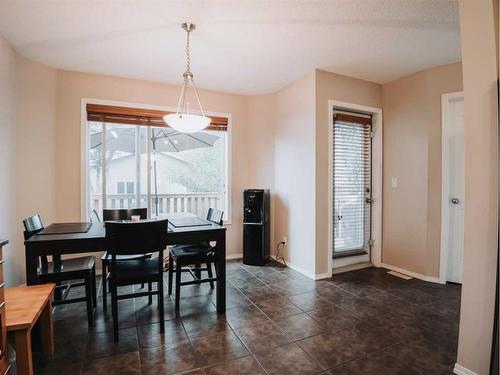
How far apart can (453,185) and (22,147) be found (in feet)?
16.1

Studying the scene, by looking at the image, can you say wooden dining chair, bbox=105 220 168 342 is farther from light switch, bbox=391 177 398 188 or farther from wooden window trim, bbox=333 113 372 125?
light switch, bbox=391 177 398 188

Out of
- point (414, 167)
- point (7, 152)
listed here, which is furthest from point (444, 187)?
point (7, 152)

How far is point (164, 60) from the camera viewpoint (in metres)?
2.97

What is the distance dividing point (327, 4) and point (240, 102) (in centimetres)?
226

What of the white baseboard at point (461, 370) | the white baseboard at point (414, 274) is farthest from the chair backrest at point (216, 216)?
the white baseboard at point (414, 274)

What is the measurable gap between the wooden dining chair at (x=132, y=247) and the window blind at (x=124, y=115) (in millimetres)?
1991

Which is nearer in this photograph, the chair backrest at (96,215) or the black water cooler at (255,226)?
the chair backrest at (96,215)

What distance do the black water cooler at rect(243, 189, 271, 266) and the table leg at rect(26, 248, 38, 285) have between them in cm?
239

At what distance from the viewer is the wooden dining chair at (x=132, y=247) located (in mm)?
1971

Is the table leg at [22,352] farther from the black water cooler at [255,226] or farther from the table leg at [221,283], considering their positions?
the black water cooler at [255,226]

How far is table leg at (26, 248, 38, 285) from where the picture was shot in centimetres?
191

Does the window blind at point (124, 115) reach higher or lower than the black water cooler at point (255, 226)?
higher

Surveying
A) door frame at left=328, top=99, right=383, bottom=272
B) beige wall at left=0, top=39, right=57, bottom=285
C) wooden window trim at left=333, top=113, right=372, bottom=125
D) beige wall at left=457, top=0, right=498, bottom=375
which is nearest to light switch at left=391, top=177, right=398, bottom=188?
door frame at left=328, top=99, right=383, bottom=272

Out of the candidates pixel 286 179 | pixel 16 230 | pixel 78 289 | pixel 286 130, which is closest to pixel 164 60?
pixel 286 130
